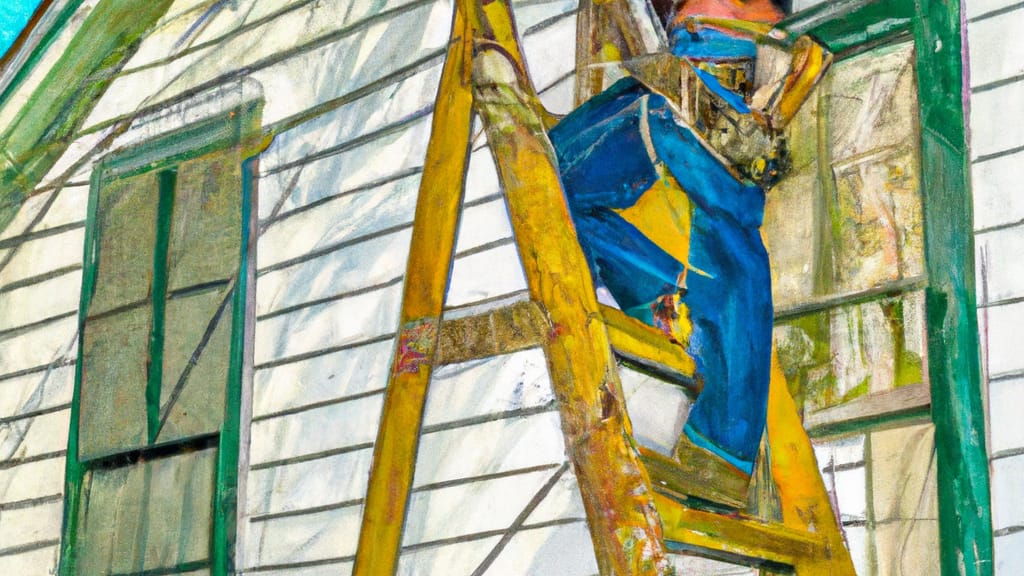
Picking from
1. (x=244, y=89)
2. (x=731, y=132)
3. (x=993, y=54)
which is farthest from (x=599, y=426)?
(x=244, y=89)

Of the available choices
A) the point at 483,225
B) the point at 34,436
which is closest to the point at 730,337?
the point at 483,225

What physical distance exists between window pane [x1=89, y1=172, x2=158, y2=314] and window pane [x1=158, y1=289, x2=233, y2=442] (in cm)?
13

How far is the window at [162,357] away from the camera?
2998 millimetres

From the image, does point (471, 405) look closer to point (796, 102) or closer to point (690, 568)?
point (690, 568)

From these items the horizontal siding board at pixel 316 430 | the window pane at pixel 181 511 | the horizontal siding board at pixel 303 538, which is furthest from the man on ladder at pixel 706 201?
the window pane at pixel 181 511

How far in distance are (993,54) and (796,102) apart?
0.33 meters

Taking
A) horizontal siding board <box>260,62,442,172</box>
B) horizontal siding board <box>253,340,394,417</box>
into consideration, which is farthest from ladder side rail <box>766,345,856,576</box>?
horizontal siding board <box>260,62,442,172</box>

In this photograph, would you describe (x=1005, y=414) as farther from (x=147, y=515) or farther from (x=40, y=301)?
(x=40, y=301)

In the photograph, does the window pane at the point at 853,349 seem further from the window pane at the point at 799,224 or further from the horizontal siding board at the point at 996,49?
the horizontal siding board at the point at 996,49

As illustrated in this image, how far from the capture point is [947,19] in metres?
2.47

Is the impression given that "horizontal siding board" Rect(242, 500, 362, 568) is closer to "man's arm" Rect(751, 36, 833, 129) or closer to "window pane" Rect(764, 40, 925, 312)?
"window pane" Rect(764, 40, 925, 312)

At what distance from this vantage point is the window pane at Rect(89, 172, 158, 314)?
322 centimetres

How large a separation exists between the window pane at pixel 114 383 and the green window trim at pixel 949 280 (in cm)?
148

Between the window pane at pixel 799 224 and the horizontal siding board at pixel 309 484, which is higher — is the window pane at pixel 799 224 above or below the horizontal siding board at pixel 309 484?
above
